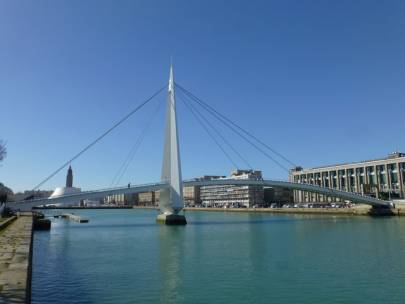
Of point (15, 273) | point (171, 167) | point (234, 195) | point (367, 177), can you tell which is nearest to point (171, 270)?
point (15, 273)

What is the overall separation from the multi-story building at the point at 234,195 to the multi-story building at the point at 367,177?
70.9 feet

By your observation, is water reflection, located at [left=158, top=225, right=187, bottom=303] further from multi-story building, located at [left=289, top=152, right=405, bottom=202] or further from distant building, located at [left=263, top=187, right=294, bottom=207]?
distant building, located at [left=263, top=187, right=294, bottom=207]

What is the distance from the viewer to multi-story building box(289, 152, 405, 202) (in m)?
78.6

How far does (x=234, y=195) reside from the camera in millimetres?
141000

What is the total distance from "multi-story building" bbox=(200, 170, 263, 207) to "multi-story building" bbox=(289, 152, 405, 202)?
21.6 metres

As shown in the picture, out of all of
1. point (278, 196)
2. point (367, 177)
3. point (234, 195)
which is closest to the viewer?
point (367, 177)

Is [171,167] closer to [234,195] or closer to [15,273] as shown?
[15,273]

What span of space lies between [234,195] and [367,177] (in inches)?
2415

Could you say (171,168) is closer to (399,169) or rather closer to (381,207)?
(381,207)

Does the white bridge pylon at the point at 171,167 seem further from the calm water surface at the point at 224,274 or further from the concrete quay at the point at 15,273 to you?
the concrete quay at the point at 15,273

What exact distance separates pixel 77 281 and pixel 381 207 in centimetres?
5999

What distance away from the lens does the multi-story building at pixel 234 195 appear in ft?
431

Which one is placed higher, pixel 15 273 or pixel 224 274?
pixel 15 273

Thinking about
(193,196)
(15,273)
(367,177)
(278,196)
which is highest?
(367,177)
